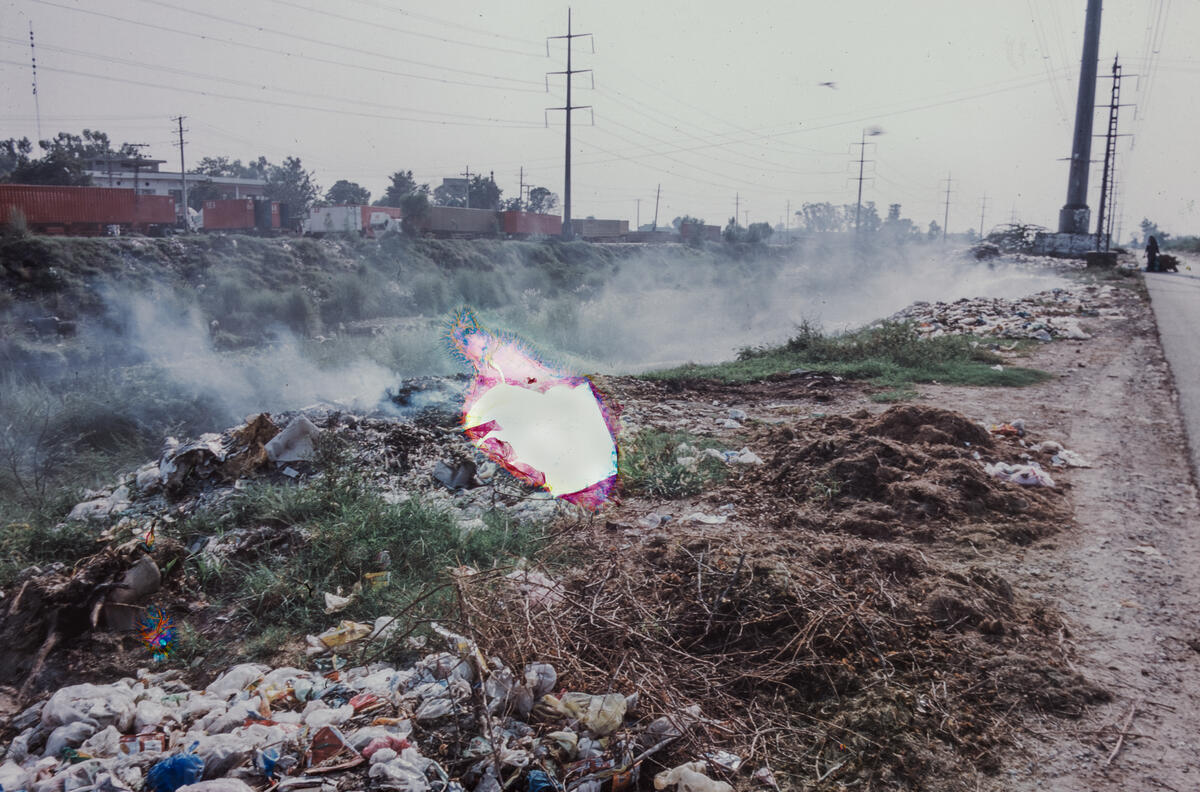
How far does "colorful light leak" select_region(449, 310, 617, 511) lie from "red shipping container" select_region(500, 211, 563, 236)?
2605cm

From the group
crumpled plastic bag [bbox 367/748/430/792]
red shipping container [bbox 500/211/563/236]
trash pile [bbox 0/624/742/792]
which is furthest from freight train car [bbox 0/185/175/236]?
crumpled plastic bag [bbox 367/748/430/792]

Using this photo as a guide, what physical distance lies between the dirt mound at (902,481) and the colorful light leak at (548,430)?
1.30 meters

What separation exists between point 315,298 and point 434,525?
19045mm

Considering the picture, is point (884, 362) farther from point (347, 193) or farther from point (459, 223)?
point (347, 193)

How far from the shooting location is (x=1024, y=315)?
13.8m

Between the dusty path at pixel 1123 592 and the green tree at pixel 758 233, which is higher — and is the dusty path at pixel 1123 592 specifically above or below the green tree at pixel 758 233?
below

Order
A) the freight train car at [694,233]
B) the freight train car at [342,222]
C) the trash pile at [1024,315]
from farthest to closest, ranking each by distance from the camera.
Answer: the freight train car at [694,233] → the freight train car at [342,222] → the trash pile at [1024,315]

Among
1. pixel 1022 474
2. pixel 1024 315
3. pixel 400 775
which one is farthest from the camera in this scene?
pixel 1024 315

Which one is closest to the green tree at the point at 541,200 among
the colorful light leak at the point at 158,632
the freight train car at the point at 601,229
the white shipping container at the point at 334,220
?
the freight train car at the point at 601,229

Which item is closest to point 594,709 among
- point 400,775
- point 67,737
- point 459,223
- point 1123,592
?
point 400,775

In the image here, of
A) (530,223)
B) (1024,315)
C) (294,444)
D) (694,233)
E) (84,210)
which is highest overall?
(694,233)

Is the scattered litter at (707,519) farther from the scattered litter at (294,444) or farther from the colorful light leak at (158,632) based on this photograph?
the scattered litter at (294,444)

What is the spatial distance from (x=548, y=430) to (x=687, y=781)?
437cm

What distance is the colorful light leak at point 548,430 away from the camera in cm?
566
